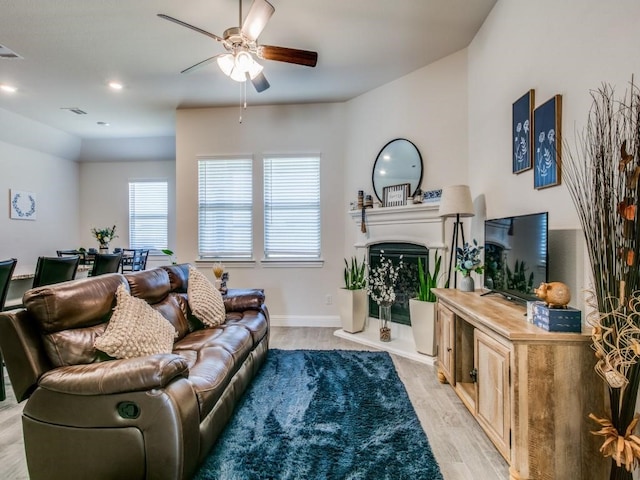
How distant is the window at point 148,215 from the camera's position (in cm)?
649

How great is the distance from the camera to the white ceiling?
2.72m

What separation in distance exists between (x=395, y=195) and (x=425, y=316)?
1.49 m

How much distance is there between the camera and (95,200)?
21.8 ft

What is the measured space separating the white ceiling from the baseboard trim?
3.00m

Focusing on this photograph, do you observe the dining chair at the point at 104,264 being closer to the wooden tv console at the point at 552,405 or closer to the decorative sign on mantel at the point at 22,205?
the decorative sign on mantel at the point at 22,205

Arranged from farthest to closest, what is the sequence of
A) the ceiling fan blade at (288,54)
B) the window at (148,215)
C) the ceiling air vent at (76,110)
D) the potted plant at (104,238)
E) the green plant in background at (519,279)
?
the window at (148,215) < the potted plant at (104,238) < the ceiling air vent at (76,110) < the ceiling fan blade at (288,54) < the green plant in background at (519,279)

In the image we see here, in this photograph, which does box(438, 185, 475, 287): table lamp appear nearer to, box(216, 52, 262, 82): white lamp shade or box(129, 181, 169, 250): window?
box(216, 52, 262, 82): white lamp shade

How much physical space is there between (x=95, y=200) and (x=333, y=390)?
21.2ft

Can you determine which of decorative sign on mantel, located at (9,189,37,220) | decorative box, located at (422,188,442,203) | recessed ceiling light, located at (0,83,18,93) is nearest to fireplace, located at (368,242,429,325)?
decorative box, located at (422,188,442,203)

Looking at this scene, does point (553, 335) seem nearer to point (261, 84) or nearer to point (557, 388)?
point (557, 388)

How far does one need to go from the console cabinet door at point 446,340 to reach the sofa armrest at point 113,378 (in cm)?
193

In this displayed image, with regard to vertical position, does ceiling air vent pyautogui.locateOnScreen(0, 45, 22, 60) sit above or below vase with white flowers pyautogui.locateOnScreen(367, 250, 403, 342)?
above

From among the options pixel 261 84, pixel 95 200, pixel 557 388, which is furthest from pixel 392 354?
pixel 95 200

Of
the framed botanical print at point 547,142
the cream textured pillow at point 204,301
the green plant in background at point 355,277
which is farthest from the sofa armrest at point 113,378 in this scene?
the green plant in background at point 355,277
